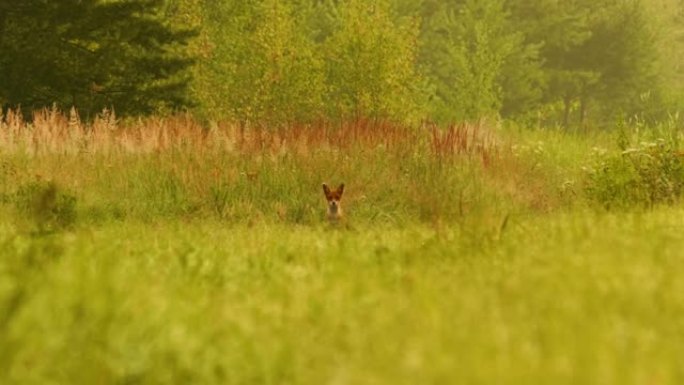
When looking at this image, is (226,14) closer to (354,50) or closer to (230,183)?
(354,50)

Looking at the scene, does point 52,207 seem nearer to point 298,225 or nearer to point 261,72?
point 298,225

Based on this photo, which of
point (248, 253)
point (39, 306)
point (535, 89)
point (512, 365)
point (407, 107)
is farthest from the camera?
point (535, 89)

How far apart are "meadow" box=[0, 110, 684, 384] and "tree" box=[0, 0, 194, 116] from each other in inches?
311

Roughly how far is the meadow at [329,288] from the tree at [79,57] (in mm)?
7900

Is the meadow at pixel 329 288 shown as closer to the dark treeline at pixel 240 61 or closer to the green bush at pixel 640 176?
the green bush at pixel 640 176

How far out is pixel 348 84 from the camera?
27.1 metres

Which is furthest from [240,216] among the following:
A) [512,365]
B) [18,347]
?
[512,365]

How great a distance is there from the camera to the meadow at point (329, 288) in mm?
3609

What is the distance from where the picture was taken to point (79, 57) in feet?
64.9

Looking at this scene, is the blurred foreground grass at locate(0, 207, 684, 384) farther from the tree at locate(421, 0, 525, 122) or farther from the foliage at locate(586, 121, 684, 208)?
the tree at locate(421, 0, 525, 122)

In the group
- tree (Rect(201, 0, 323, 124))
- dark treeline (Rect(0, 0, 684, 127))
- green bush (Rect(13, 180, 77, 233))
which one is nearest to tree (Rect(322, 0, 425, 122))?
dark treeline (Rect(0, 0, 684, 127))

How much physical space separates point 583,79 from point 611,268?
48.2 m

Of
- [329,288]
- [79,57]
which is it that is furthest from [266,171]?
[79,57]

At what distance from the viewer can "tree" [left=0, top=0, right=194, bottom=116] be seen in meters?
19.2
